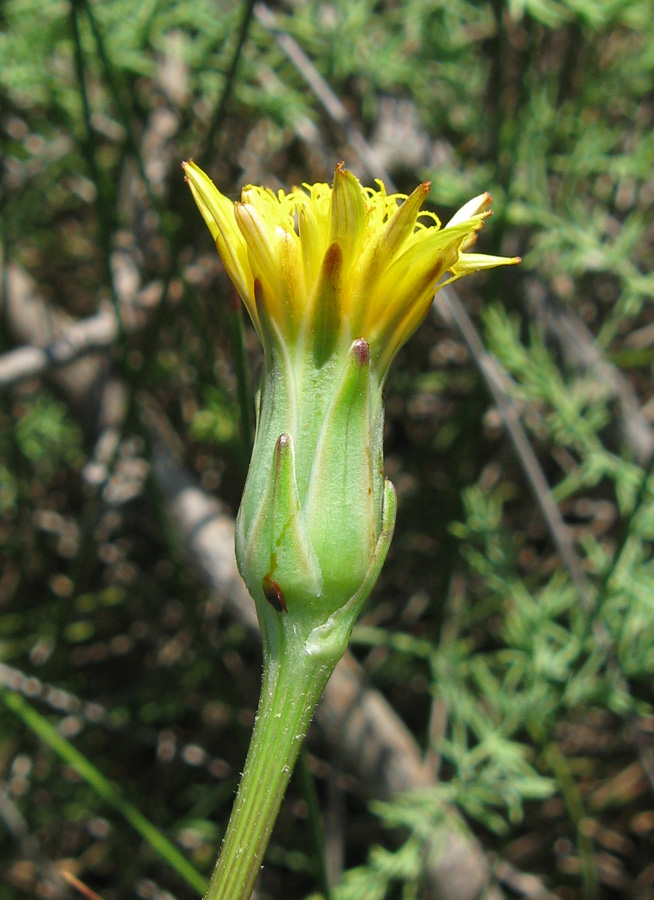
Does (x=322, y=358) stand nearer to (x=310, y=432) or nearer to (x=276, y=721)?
(x=310, y=432)

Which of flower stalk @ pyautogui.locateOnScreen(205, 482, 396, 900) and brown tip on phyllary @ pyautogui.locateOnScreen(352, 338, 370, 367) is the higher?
brown tip on phyllary @ pyautogui.locateOnScreen(352, 338, 370, 367)

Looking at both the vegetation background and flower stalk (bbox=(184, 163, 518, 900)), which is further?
the vegetation background

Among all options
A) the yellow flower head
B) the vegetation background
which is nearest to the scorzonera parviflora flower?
the yellow flower head

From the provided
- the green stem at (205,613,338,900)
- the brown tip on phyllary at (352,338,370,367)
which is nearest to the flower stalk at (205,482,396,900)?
the green stem at (205,613,338,900)

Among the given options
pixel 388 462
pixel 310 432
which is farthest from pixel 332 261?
pixel 388 462

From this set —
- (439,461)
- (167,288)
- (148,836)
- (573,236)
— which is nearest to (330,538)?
(148,836)

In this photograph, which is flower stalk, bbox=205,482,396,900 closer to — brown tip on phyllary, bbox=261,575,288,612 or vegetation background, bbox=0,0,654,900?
brown tip on phyllary, bbox=261,575,288,612
